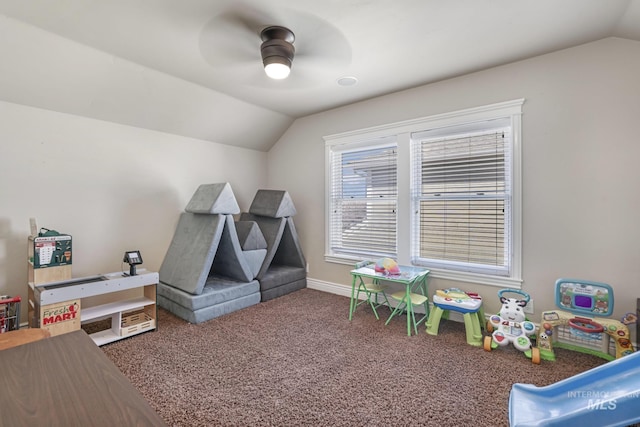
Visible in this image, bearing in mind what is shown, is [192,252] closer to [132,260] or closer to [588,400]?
[132,260]

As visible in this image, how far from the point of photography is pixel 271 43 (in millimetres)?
2162

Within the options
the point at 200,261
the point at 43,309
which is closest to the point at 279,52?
the point at 200,261

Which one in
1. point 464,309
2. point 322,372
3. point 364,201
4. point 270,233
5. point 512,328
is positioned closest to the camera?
point 322,372

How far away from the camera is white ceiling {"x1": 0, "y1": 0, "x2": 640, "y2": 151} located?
1.94 m

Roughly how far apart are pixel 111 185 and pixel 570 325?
4588 mm

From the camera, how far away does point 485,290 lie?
2.90 m

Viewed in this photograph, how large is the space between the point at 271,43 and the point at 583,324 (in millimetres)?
3272

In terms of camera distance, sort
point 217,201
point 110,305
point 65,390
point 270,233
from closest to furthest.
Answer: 1. point 65,390
2. point 110,305
3. point 217,201
4. point 270,233

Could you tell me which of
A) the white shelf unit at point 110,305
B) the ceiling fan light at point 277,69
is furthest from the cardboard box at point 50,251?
the ceiling fan light at point 277,69

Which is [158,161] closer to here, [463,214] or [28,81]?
[28,81]

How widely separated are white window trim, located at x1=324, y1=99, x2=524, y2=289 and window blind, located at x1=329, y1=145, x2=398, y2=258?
10 centimetres

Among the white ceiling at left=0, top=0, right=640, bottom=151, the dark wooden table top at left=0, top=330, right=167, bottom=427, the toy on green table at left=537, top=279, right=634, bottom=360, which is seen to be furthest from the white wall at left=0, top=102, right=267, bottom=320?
the toy on green table at left=537, top=279, right=634, bottom=360

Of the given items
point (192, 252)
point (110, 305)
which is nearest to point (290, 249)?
point (192, 252)

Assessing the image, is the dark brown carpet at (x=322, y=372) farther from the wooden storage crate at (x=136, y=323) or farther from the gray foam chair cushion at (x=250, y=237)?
the gray foam chair cushion at (x=250, y=237)
